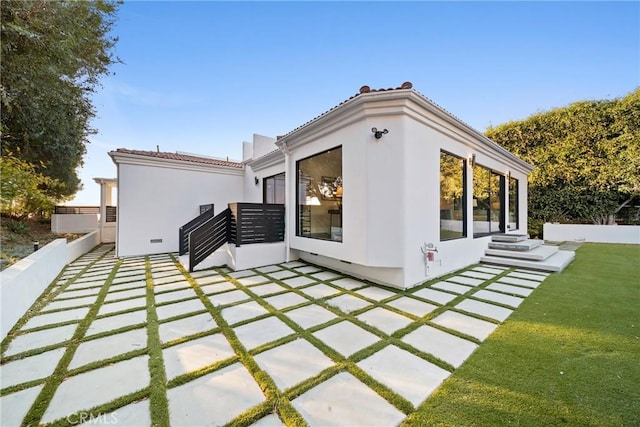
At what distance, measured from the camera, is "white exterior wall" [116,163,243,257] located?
8.02 m

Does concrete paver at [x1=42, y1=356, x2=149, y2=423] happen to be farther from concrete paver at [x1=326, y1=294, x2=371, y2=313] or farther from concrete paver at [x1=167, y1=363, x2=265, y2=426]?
concrete paver at [x1=326, y1=294, x2=371, y2=313]

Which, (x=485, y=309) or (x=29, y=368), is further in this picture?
(x=485, y=309)

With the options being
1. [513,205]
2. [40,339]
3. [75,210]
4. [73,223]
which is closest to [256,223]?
[40,339]

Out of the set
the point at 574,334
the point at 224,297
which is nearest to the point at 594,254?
the point at 574,334

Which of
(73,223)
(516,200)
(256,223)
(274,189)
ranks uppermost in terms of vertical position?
(274,189)

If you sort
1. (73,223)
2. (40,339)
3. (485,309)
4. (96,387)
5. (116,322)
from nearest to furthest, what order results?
1. (96,387)
2. (40,339)
3. (116,322)
4. (485,309)
5. (73,223)

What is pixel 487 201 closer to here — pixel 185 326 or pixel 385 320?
pixel 385 320

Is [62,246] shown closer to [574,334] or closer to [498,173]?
[574,334]

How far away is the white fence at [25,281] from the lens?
9.57 feet

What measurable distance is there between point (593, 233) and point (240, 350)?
1595 cm

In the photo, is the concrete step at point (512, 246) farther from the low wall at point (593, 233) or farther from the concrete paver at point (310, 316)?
the low wall at point (593, 233)

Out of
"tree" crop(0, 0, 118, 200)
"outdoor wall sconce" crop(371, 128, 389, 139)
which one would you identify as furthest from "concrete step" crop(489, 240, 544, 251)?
"tree" crop(0, 0, 118, 200)

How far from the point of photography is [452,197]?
236 inches

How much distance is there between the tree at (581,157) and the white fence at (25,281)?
1815 cm
